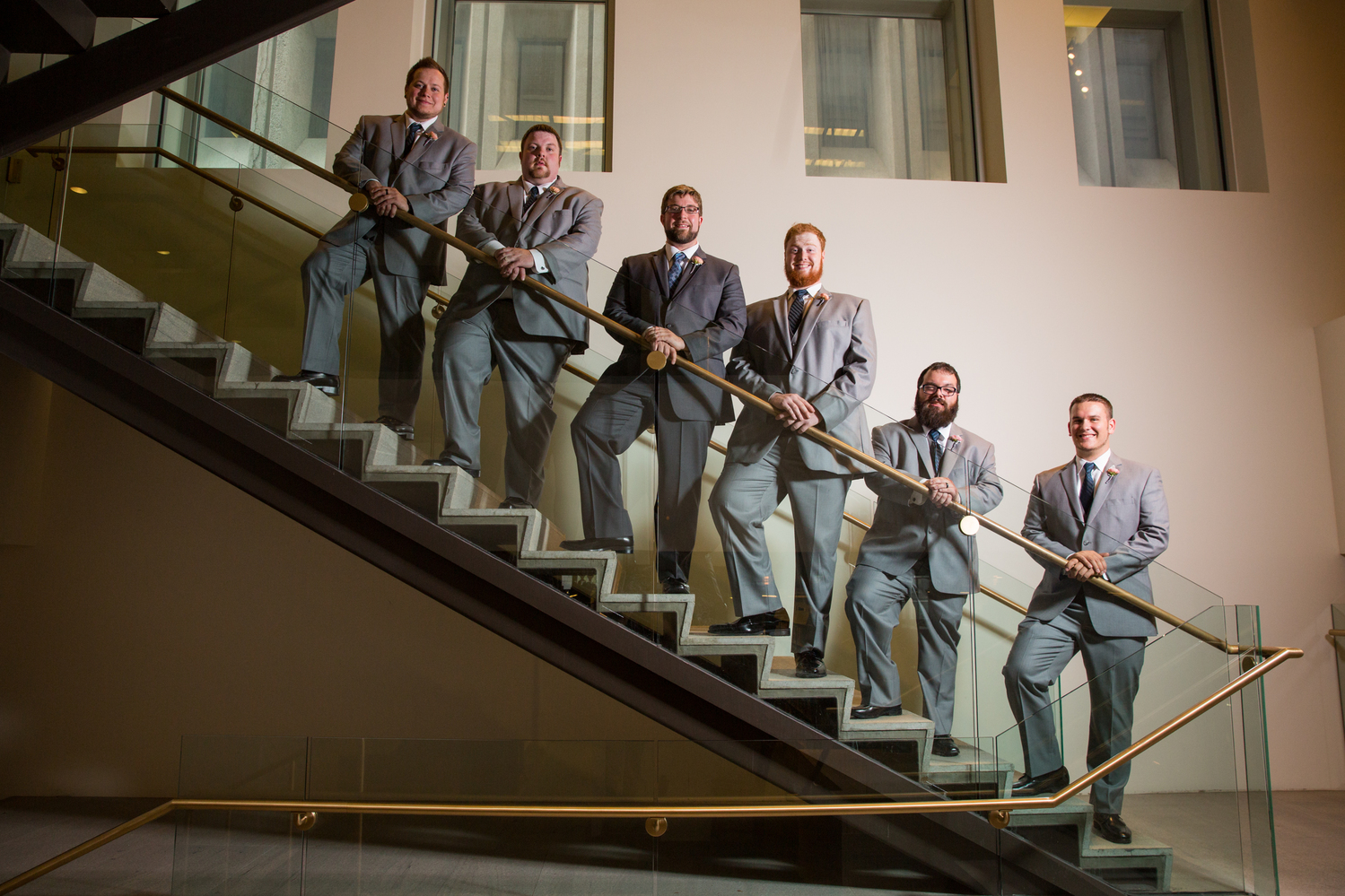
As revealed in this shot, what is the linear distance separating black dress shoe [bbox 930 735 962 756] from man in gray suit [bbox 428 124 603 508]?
1.70 m

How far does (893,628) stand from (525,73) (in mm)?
4937

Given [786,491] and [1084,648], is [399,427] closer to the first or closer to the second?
[786,491]

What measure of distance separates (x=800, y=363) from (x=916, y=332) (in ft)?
7.39

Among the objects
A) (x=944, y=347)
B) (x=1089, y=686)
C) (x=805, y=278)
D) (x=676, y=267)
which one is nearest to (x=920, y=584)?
(x=1089, y=686)

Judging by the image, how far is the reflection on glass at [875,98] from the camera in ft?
20.7

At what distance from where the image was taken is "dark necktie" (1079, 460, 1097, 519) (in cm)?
380

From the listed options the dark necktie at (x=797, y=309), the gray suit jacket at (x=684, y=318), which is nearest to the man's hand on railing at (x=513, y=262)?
the gray suit jacket at (x=684, y=318)

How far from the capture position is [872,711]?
320 cm

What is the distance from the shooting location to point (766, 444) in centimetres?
334

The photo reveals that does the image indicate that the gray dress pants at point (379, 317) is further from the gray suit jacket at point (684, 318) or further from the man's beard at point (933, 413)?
the man's beard at point (933, 413)

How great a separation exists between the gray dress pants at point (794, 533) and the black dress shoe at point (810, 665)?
0.9 inches

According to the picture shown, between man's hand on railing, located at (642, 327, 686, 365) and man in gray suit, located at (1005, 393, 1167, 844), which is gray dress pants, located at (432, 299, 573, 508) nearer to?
man's hand on railing, located at (642, 327, 686, 365)

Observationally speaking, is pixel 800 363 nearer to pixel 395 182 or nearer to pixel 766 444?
pixel 766 444

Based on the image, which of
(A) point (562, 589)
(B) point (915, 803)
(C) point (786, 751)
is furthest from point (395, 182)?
(B) point (915, 803)
